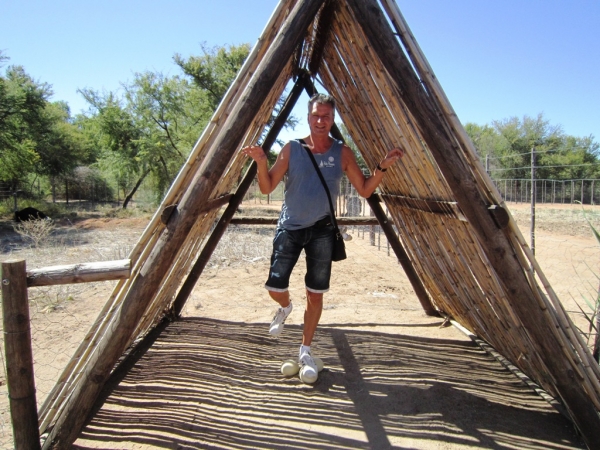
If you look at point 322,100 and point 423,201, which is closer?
point 322,100

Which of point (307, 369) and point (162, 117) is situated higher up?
point (162, 117)

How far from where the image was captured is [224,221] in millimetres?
4086

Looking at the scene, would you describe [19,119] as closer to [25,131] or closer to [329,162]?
[25,131]

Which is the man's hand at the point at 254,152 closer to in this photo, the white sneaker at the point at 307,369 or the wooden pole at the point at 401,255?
the white sneaker at the point at 307,369

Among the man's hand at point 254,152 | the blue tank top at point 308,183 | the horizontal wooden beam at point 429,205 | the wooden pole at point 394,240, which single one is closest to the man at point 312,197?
the blue tank top at point 308,183

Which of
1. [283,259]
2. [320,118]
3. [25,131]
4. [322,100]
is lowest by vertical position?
[283,259]

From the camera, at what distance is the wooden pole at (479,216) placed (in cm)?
206

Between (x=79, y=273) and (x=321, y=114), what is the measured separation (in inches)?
64.4

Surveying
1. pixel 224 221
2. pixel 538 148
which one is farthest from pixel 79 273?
pixel 538 148

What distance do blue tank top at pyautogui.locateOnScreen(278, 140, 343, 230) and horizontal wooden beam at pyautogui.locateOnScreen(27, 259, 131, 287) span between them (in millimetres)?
1067

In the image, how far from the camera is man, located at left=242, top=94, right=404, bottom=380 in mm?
2699

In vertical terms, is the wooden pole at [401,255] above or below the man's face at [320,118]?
below

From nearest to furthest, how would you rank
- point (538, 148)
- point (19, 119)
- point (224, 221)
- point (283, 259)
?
1. point (283, 259)
2. point (224, 221)
3. point (19, 119)
4. point (538, 148)

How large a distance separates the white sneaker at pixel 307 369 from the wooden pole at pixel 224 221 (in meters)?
1.52
